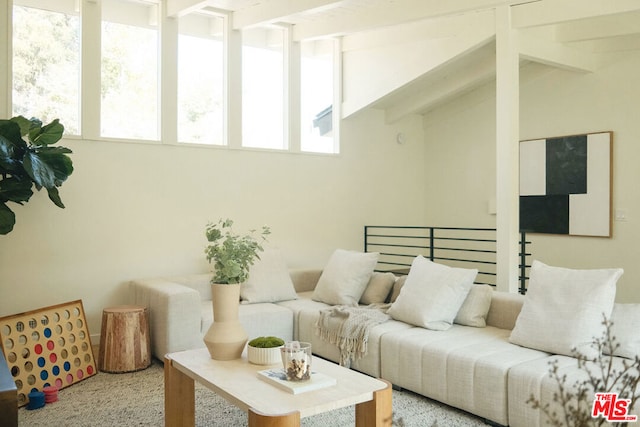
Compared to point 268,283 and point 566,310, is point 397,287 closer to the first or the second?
point 268,283

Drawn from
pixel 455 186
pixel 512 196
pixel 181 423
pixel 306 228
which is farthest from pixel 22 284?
pixel 455 186

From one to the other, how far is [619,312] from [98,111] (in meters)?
4.17

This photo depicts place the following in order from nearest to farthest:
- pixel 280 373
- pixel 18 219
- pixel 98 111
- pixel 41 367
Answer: pixel 280 373 → pixel 41 367 → pixel 18 219 → pixel 98 111

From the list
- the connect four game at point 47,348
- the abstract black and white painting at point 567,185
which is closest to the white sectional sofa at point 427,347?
the connect four game at point 47,348

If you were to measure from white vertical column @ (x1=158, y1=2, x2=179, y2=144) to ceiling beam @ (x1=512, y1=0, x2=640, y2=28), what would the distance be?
9.76 feet

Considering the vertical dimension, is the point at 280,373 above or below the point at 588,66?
below

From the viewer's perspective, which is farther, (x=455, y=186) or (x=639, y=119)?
(x=455, y=186)

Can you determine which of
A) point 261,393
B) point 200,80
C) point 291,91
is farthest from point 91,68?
point 261,393

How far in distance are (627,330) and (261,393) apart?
2044mm

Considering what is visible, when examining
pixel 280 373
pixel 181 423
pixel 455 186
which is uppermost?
pixel 455 186

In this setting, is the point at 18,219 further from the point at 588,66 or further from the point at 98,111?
the point at 588,66

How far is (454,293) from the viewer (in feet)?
13.1

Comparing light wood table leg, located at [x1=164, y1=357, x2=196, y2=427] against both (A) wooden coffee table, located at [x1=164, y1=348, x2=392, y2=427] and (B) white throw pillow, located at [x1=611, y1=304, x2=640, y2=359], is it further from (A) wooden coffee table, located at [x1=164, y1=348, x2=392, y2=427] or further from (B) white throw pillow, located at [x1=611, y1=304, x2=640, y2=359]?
(B) white throw pillow, located at [x1=611, y1=304, x2=640, y2=359]

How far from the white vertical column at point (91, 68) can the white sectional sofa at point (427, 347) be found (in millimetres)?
1394
